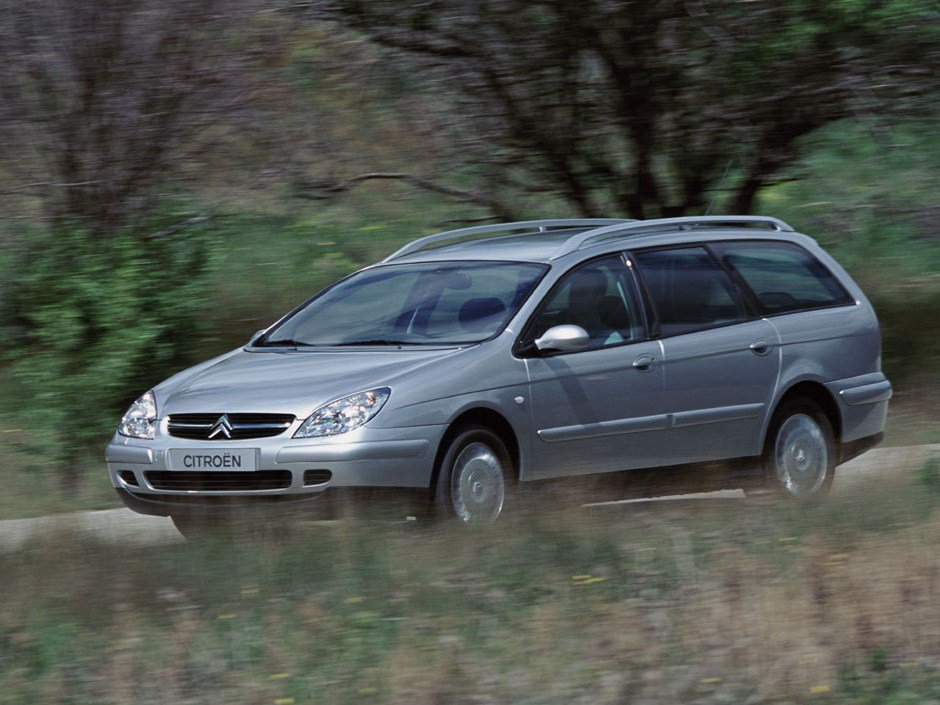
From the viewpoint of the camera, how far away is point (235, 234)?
13.7 m

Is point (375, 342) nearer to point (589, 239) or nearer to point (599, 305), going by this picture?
point (599, 305)

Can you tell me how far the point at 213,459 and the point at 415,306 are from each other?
1.63m

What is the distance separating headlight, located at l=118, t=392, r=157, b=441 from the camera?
23.9ft

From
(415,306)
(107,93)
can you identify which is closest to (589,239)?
(415,306)

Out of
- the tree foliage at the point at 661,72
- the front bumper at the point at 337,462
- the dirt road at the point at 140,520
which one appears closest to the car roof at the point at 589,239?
the dirt road at the point at 140,520

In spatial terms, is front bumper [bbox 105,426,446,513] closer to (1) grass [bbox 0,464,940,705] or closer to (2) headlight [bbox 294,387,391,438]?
(2) headlight [bbox 294,387,391,438]

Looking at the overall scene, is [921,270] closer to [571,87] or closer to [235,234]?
[571,87]

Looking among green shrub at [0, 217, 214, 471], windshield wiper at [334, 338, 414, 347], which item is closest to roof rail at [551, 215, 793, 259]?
windshield wiper at [334, 338, 414, 347]

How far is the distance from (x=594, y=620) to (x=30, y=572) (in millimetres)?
2428

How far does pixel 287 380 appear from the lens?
23.6 feet

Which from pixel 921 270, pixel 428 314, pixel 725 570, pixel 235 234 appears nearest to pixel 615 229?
pixel 428 314

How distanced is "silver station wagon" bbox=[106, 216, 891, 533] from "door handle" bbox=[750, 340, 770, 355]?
0.04 ft

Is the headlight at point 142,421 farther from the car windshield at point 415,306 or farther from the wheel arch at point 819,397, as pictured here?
the wheel arch at point 819,397

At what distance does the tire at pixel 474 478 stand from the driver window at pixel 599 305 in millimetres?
786
